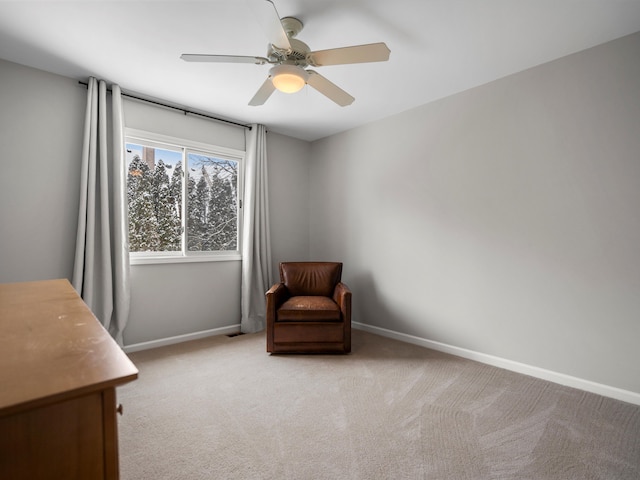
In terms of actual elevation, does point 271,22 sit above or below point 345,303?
above

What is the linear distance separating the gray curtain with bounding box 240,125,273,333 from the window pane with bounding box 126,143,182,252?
76 centimetres

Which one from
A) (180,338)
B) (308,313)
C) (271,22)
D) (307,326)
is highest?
(271,22)

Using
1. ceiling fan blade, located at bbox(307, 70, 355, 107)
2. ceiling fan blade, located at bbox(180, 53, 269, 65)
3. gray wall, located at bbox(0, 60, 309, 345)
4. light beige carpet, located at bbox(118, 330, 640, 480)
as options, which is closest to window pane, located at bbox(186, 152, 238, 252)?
gray wall, located at bbox(0, 60, 309, 345)

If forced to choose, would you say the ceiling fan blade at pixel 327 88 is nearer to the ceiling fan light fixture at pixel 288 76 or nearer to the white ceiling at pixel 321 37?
the ceiling fan light fixture at pixel 288 76

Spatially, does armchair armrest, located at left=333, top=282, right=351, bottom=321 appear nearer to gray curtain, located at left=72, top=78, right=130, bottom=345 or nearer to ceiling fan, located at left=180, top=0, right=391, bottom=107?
ceiling fan, located at left=180, top=0, right=391, bottom=107

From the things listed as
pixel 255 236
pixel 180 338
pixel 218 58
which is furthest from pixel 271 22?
pixel 180 338

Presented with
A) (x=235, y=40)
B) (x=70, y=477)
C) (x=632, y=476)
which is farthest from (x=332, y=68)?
(x=632, y=476)

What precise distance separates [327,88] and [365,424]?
222 cm

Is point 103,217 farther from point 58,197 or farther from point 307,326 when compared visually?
point 307,326

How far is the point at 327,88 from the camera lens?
231 centimetres

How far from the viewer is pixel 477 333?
3029 millimetres

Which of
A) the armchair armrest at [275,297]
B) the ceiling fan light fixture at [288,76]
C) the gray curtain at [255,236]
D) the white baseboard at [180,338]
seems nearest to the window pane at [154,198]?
the gray curtain at [255,236]

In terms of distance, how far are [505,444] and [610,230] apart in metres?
1.67

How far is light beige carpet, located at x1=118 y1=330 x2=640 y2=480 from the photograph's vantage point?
5.32 ft
